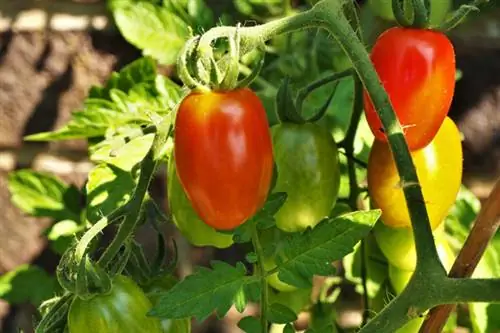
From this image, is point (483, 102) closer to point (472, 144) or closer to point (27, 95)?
point (472, 144)

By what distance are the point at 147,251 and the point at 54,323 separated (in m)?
0.55

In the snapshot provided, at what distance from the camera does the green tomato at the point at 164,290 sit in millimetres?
695

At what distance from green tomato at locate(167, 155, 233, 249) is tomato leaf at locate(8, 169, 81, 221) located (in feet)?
0.94

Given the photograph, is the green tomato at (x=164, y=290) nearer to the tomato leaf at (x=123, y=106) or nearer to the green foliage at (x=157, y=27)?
the tomato leaf at (x=123, y=106)

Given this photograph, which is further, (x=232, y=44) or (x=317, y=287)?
(x=317, y=287)

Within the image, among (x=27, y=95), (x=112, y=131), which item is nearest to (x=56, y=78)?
(x=27, y=95)

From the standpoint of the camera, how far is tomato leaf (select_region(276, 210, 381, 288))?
0.63 metres

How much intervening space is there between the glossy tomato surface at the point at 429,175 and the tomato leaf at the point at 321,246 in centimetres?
5

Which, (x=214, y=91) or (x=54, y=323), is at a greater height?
(x=214, y=91)

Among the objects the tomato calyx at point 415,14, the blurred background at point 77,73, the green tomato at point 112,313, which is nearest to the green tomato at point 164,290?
the green tomato at point 112,313

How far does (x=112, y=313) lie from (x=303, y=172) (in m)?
0.18

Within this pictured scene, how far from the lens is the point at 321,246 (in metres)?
0.64

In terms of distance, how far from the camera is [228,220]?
2.02ft

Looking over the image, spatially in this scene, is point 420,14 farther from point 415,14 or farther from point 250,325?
point 250,325
